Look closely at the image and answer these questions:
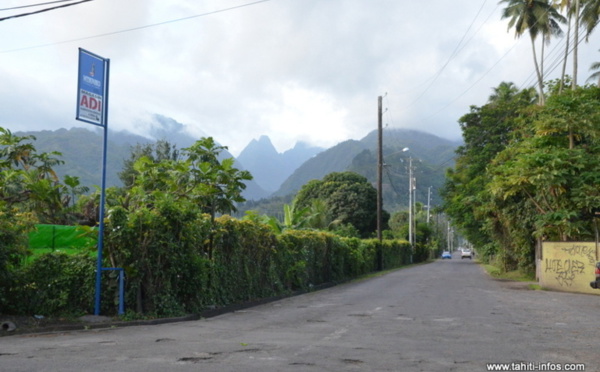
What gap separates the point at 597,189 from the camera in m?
22.1

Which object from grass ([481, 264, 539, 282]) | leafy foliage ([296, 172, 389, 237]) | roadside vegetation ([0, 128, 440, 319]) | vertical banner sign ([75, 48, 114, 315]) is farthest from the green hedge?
leafy foliage ([296, 172, 389, 237])

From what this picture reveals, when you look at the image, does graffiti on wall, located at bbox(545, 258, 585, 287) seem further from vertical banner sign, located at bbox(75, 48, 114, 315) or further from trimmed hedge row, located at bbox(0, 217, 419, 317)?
vertical banner sign, located at bbox(75, 48, 114, 315)

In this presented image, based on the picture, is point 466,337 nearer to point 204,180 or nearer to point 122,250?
point 122,250

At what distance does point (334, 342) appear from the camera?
9.02 m

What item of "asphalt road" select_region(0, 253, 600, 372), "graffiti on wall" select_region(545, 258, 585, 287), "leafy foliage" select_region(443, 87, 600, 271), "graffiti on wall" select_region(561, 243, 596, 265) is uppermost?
"leafy foliage" select_region(443, 87, 600, 271)

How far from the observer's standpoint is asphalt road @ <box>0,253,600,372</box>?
716cm

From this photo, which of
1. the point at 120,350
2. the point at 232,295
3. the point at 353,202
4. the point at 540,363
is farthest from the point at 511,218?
the point at 353,202

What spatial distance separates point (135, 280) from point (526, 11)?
40149mm

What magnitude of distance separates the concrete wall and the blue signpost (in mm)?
17595

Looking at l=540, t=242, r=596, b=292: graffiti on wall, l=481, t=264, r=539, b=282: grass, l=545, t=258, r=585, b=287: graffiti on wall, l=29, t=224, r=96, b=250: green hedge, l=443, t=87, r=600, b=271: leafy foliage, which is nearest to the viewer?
l=29, t=224, r=96, b=250: green hedge

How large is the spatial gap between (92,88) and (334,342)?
775 centimetres

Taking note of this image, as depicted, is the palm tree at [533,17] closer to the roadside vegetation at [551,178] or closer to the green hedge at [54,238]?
the roadside vegetation at [551,178]

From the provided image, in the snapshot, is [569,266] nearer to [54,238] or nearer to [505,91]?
[54,238]

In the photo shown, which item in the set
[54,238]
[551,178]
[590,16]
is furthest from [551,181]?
[590,16]
